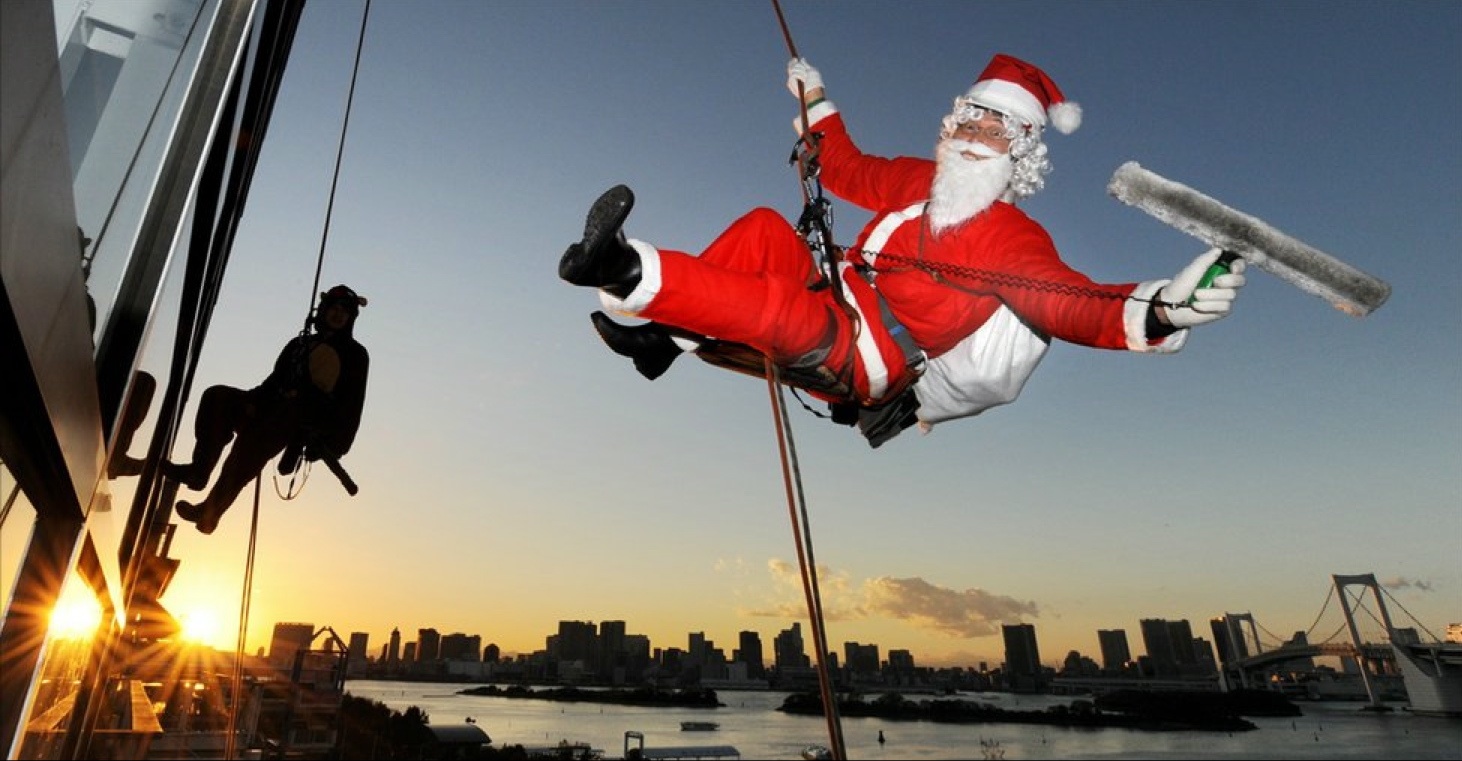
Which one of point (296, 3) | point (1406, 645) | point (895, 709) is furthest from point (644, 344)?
point (895, 709)

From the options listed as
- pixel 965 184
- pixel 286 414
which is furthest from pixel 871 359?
pixel 286 414

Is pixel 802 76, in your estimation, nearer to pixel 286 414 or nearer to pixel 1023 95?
pixel 1023 95

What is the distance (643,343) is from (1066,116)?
5.83 feet

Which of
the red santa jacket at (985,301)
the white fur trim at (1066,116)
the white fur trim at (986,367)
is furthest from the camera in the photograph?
the white fur trim at (1066,116)

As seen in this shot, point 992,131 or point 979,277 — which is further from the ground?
point 992,131

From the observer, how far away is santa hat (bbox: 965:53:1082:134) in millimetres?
2557

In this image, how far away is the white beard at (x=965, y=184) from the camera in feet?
7.73

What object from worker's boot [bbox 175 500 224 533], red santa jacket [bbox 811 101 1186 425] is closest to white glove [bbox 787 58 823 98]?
red santa jacket [bbox 811 101 1186 425]

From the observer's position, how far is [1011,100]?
255 centimetres

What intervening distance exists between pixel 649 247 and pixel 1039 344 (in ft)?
4.29

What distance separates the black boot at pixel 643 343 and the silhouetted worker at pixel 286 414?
146cm

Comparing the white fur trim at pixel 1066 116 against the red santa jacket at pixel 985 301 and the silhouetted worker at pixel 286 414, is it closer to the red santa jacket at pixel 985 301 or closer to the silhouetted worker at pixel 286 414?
the red santa jacket at pixel 985 301

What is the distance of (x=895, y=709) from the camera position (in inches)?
4392

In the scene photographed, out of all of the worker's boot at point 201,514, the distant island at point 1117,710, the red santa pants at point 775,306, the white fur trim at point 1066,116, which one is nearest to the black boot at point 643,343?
the red santa pants at point 775,306
